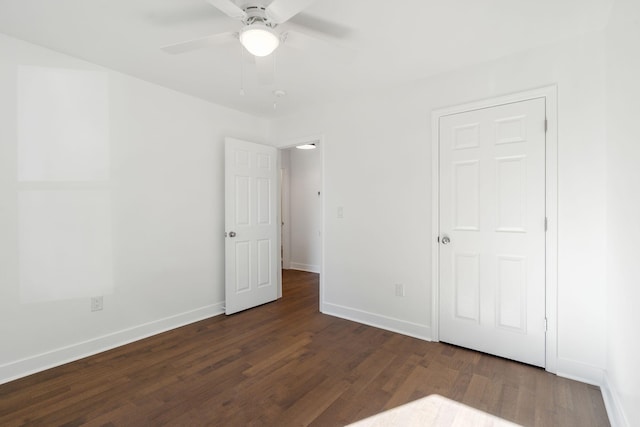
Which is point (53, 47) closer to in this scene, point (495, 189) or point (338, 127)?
point (338, 127)

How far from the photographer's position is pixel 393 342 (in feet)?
8.93

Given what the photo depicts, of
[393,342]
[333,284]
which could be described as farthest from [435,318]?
[333,284]

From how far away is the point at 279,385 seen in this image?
2051 millimetres

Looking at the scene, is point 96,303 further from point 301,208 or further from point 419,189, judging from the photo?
point 301,208

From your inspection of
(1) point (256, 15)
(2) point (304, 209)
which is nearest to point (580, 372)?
(1) point (256, 15)

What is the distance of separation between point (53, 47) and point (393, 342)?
3.73 m

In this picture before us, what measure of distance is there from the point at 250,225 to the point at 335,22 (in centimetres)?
245

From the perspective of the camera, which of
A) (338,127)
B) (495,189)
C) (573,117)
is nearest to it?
(573,117)

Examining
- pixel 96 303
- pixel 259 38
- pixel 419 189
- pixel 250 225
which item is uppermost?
pixel 259 38

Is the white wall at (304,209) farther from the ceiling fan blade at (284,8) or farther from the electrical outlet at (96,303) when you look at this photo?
the ceiling fan blade at (284,8)

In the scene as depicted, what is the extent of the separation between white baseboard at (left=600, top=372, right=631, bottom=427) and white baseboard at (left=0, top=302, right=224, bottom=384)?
343 cm

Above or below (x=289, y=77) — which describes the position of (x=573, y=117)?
below

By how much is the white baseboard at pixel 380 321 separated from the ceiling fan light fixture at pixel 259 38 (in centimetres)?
263

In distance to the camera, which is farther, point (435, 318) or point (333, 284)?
point (333, 284)
